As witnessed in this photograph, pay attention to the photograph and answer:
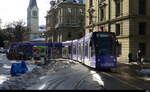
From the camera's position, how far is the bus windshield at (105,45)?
27.1 metres

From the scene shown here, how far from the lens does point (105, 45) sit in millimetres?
27250

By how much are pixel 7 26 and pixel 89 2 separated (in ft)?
160

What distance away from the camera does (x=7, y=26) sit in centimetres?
11631

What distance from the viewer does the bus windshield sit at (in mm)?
27141

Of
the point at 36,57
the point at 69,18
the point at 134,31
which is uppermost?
the point at 69,18

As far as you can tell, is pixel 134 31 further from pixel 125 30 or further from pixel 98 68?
pixel 98 68

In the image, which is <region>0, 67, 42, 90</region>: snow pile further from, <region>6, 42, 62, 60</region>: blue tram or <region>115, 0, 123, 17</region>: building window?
<region>115, 0, 123, 17</region>: building window

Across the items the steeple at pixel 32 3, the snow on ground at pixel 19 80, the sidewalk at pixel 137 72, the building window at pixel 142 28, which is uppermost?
the steeple at pixel 32 3

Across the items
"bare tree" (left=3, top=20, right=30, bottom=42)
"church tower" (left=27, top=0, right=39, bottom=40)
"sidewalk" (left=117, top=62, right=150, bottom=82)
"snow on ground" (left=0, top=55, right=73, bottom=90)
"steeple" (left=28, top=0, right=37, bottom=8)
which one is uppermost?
"steeple" (left=28, top=0, right=37, bottom=8)

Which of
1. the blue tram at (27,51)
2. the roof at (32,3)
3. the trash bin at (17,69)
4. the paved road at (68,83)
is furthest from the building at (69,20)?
the paved road at (68,83)

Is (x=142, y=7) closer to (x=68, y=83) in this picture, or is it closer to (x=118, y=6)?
(x=118, y=6)

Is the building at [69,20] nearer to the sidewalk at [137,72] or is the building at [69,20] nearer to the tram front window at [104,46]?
the sidewalk at [137,72]

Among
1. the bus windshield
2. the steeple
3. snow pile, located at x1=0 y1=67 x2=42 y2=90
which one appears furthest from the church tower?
snow pile, located at x1=0 y1=67 x2=42 y2=90

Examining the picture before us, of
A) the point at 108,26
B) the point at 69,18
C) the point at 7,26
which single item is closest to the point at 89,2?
the point at 108,26
